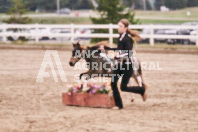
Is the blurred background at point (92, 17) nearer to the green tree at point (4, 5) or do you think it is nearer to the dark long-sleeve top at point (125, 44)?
the green tree at point (4, 5)

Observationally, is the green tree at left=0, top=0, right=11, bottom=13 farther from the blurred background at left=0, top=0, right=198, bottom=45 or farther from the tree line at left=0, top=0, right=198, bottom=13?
the tree line at left=0, top=0, right=198, bottom=13

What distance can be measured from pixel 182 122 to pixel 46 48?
18.2 meters

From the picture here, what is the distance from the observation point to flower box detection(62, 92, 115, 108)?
40.6 ft

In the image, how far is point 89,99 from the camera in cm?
1259

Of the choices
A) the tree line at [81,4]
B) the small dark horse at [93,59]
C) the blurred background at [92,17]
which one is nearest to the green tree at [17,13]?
the blurred background at [92,17]

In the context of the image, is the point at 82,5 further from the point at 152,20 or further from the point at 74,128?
the point at 74,128

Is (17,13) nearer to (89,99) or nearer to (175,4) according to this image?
(89,99)

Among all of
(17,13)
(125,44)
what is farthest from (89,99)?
(17,13)

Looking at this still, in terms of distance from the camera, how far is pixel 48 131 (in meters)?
9.96

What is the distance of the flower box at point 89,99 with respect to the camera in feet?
40.6

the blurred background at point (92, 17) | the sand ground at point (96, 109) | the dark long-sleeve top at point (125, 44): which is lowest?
the blurred background at point (92, 17)

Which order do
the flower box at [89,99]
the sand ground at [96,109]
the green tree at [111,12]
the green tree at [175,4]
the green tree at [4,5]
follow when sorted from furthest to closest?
the green tree at [175,4]
the green tree at [4,5]
the green tree at [111,12]
the flower box at [89,99]
the sand ground at [96,109]

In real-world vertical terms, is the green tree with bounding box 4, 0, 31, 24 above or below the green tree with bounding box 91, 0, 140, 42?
below

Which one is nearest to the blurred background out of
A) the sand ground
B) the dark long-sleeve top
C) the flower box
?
the sand ground
